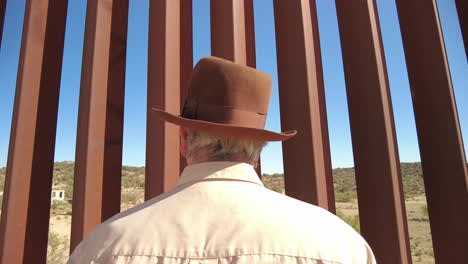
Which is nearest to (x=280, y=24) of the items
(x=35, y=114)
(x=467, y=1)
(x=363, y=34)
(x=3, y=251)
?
(x=363, y=34)

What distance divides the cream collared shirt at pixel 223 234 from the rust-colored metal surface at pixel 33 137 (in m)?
1.30

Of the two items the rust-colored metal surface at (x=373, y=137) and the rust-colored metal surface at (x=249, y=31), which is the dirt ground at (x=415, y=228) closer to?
the rust-colored metal surface at (x=373, y=137)

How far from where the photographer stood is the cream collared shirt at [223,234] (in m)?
0.66

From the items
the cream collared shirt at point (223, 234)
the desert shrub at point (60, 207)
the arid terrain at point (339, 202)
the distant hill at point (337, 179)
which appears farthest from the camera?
the distant hill at point (337, 179)

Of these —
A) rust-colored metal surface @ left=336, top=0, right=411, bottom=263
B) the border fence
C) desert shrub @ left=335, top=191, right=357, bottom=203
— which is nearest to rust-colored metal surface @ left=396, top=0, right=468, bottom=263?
the border fence

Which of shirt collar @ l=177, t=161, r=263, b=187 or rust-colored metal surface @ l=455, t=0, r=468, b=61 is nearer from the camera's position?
shirt collar @ l=177, t=161, r=263, b=187

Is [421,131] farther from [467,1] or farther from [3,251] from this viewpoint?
[3,251]

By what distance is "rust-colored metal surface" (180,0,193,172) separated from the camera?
1.89 meters

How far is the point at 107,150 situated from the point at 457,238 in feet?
5.93

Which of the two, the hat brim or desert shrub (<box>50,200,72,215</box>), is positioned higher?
the hat brim

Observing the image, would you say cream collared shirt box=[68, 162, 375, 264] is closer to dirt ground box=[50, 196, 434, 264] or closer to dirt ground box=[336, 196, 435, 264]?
dirt ground box=[336, 196, 435, 264]

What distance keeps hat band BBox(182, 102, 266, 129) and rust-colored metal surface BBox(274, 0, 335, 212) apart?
1.98ft

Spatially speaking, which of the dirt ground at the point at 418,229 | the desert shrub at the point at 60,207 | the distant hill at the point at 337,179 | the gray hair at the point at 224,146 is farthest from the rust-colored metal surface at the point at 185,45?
the desert shrub at the point at 60,207

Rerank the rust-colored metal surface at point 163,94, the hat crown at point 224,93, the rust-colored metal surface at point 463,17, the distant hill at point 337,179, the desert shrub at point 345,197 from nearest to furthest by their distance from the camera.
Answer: the hat crown at point 224,93 < the rust-colored metal surface at point 463,17 < the rust-colored metal surface at point 163,94 < the desert shrub at point 345,197 < the distant hill at point 337,179
